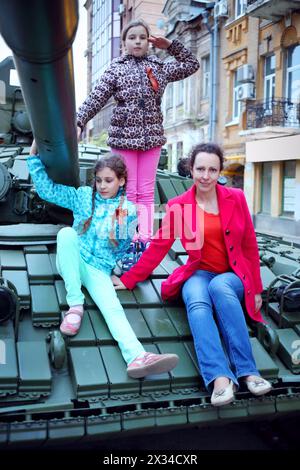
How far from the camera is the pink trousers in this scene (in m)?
4.24

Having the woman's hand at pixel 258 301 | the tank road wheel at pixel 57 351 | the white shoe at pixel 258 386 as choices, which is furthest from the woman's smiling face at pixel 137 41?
the white shoe at pixel 258 386

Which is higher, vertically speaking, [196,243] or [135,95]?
[135,95]

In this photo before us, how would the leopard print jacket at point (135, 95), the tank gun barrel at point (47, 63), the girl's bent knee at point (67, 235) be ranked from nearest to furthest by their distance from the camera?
the tank gun barrel at point (47, 63)
the girl's bent knee at point (67, 235)
the leopard print jacket at point (135, 95)

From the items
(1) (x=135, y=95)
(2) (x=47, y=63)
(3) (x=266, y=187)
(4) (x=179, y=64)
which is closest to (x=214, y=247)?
(1) (x=135, y=95)

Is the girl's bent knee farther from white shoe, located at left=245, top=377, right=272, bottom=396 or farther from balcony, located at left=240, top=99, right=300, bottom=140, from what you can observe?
balcony, located at left=240, top=99, right=300, bottom=140

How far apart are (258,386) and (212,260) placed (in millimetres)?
838

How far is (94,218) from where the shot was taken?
3689mm

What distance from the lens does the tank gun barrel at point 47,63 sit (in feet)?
6.58

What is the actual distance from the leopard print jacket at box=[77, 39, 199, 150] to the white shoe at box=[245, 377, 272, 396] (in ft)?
6.00

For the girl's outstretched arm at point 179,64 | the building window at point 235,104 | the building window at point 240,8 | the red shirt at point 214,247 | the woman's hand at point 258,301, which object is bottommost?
the woman's hand at point 258,301

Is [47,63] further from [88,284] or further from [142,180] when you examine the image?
[142,180]

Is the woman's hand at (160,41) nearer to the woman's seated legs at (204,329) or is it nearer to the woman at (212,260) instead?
the woman at (212,260)

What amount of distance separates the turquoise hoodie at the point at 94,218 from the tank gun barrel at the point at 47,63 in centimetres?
27

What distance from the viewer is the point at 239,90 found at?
687 inches
